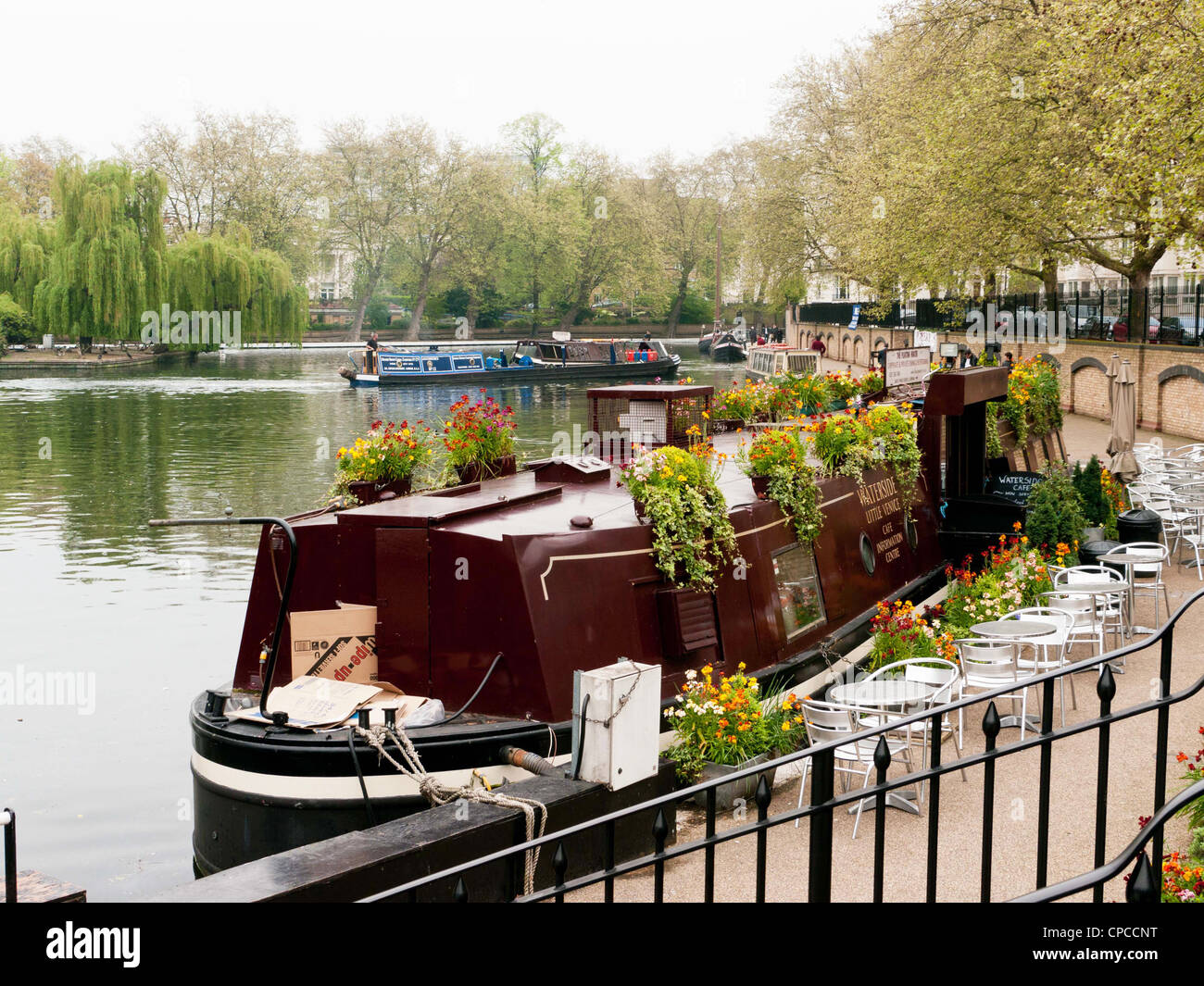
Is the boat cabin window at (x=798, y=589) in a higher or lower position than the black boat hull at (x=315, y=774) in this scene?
higher

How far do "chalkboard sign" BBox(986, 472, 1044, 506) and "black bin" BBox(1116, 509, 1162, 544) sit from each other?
3.82 feet

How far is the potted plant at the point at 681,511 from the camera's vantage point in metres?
9.32

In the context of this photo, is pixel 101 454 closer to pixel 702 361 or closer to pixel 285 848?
pixel 285 848

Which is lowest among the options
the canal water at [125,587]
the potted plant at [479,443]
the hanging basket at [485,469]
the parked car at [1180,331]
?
the canal water at [125,587]

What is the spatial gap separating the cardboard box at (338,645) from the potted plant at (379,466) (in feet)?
5.82

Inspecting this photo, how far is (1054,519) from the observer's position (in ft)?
46.9

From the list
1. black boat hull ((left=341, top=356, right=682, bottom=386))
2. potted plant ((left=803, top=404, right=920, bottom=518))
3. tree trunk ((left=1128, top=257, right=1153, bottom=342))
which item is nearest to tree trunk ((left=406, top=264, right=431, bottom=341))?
black boat hull ((left=341, top=356, right=682, bottom=386))

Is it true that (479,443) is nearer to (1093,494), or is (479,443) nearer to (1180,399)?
(1093,494)

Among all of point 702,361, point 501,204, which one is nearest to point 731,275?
point 702,361

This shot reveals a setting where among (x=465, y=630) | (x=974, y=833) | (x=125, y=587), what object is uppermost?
(x=465, y=630)

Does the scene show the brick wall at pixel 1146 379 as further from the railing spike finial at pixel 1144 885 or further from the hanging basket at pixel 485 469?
the railing spike finial at pixel 1144 885

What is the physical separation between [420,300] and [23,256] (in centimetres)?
3164

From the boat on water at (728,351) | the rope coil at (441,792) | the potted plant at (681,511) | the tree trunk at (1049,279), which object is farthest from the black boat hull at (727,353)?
the rope coil at (441,792)

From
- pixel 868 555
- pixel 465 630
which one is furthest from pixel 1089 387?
pixel 465 630
